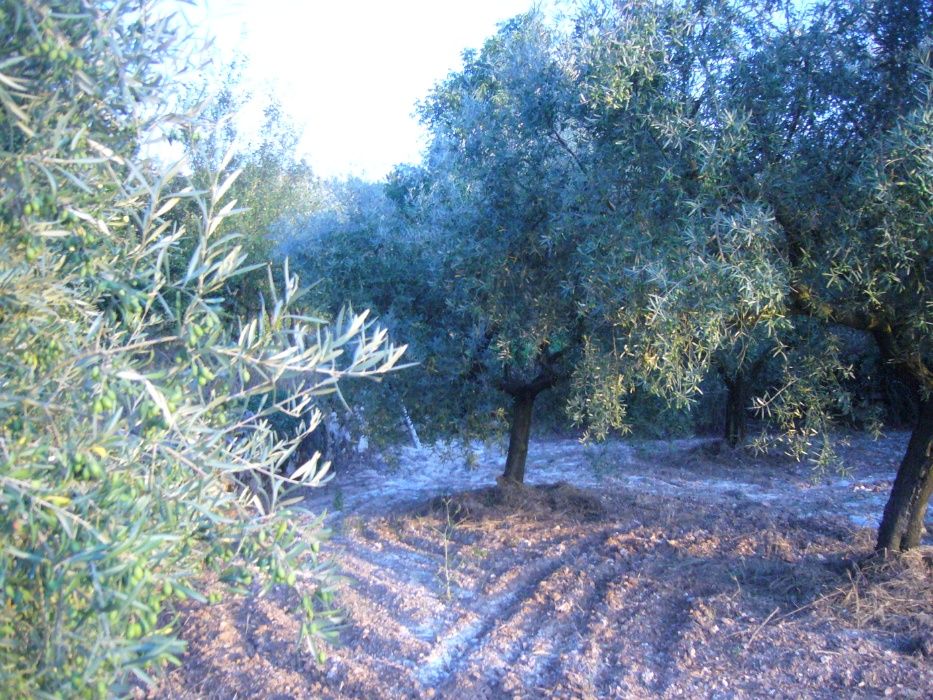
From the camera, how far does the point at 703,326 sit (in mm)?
5160

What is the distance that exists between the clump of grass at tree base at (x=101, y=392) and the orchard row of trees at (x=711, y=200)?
10.6 feet

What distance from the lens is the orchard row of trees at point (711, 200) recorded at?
509 centimetres

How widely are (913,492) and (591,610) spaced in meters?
2.96

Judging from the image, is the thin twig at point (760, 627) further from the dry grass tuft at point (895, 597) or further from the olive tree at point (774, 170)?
the olive tree at point (774, 170)

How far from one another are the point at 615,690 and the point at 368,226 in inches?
248

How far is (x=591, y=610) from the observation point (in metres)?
6.55

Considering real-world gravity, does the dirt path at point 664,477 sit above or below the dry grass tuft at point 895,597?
below

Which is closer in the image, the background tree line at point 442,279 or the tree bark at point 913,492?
the background tree line at point 442,279

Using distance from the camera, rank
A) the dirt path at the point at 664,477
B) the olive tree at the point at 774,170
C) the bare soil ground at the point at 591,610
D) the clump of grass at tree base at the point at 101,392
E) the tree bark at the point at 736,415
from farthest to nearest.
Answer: the tree bark at the point at 736,415 < the dirt path at the point at 664,477 < the bare soil ground at the point at 591,610 < the olive tree at the point at 774,170 < the clump of grass at tree base at the point at 101,392

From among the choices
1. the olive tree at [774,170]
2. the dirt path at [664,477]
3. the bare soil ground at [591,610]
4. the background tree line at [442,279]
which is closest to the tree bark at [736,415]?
the dirt path at [664,477]

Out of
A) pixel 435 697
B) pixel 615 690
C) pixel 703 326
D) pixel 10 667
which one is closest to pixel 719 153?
pixel 703 326

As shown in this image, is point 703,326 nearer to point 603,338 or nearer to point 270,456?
point 603,338

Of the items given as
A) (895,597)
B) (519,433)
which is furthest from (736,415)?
(895,597)

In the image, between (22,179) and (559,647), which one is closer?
(22,179)
